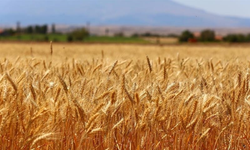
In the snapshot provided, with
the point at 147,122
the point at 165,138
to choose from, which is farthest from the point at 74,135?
the point at 165,138

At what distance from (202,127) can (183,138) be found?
0.62 ft

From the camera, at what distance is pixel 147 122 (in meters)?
2.20

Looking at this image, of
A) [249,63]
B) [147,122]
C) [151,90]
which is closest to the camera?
[147,122]

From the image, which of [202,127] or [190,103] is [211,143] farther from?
[190,103]

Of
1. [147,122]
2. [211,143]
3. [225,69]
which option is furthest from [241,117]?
[225,69]

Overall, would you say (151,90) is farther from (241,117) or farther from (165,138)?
(241,117)

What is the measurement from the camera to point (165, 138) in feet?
7.88

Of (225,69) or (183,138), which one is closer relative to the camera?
(183,138)

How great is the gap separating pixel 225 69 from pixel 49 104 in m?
2.51

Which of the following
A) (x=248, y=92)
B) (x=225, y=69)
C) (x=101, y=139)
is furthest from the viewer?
(x=225, y=69)

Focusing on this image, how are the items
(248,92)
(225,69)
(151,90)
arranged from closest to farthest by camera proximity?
(151,90)
(248,92)
(225,69)

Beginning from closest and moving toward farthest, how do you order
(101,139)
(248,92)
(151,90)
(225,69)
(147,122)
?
(147,122) → (101,139) → (151,90) → (248,92) → (225,69)

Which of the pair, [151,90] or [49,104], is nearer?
[49,104]

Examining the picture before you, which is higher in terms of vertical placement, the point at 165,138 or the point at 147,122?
the point at 147,122
